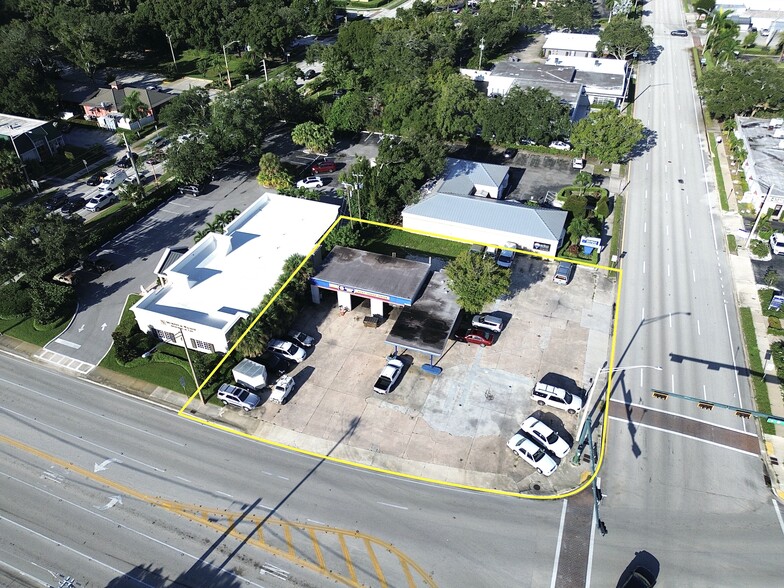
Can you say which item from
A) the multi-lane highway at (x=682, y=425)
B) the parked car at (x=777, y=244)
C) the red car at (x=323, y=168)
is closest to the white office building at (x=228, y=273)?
the red car at (x=323, y=168)

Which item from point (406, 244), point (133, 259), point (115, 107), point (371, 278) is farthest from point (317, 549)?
point (115, 107)

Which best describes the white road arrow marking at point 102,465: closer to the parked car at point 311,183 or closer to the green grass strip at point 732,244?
the parked car at point 311,183

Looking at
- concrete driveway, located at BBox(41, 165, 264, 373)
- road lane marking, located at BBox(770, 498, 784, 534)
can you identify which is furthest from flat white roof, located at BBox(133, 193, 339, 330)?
road lane marking, located at BBox(770, 498, 784, 534)

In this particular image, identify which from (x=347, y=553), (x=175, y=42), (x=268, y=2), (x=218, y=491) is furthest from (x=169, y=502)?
(x=268, y=2)

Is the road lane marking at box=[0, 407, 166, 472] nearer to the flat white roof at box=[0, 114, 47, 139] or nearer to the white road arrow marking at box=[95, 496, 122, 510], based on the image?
the white road arrow marking at box=[95, 496, 122, 510]

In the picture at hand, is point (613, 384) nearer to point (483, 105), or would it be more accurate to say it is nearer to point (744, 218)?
point (744, 218)

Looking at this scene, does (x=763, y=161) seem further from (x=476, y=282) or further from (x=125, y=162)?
(x=125, y=162)

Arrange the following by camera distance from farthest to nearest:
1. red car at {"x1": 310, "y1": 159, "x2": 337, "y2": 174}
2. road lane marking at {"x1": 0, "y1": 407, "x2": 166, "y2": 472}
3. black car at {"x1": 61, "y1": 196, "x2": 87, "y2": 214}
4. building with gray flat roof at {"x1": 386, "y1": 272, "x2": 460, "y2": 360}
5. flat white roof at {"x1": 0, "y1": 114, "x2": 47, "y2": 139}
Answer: flat white roof at {"x1": 0, "y1": 114, "x2": 47, "y2": 139} → red car at {"x1": 310, "y1": 159, "x2": 337, "y2": 174} → black car at {"x1": 61, "y1": 196, "x2": 87, "y2": 214} → building with gray flat roof at {"x1": 386, "y1": 272, "x2": 460, "y2": 360} → road lane marking at {"x1": 0, "y1": 407, "x2": 166, "y2": 472}
